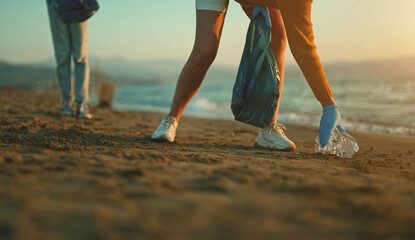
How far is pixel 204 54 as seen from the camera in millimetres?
2568

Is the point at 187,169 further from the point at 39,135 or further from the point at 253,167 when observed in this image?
the point at 39,135

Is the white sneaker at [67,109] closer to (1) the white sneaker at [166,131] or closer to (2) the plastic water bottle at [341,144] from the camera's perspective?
(1) the white sneaker at [166,131]

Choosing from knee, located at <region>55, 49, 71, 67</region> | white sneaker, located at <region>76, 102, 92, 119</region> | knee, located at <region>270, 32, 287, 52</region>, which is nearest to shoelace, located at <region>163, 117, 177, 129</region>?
knee, located at <region>270, 32, 287, 52</region>

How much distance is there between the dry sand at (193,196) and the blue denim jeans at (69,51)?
236 centimetres

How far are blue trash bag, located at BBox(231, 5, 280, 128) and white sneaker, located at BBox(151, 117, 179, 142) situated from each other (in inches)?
19.6

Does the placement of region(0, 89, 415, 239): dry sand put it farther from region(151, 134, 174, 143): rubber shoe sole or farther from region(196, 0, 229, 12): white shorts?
region(196, 0, 229, 12): white shorts

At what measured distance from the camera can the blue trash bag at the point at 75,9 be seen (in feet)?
12.6

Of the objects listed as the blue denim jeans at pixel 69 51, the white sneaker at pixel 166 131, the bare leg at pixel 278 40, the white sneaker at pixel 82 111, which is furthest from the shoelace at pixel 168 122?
the blue denim jeans at pixel 69 51

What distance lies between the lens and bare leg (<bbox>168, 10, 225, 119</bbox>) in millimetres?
2539

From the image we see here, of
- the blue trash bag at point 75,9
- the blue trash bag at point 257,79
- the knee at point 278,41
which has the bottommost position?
the blue trash bag at point 257,79

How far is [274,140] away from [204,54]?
79 cm

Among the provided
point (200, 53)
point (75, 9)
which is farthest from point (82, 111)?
point (200, 53)

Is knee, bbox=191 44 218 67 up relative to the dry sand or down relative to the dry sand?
up

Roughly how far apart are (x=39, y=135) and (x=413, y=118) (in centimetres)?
517
